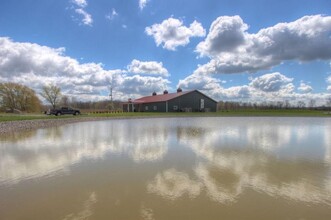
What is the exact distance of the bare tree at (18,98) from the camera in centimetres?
6406

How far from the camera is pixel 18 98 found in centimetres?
6600

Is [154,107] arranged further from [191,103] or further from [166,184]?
[166,184]

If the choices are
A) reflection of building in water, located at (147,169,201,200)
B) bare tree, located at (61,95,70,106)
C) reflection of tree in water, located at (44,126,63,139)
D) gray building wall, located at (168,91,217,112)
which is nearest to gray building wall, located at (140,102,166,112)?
gray building wall, located at (168,91,217,112)

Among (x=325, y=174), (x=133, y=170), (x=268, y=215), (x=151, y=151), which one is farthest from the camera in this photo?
(x=151, y=151)

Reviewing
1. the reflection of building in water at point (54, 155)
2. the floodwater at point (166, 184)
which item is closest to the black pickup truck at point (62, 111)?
the reflection of building in water at point (54, 155)

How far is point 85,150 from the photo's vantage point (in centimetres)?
1191

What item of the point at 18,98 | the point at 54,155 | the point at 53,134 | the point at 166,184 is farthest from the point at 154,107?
the point at 166,184

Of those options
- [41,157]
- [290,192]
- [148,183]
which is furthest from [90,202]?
[41,157]

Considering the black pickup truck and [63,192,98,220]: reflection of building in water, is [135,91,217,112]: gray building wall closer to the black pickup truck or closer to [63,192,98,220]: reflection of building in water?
the black pickup truck

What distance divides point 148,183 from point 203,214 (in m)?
2.22

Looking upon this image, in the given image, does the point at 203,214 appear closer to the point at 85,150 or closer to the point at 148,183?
the point at 148,183

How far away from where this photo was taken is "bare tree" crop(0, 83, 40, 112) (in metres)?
64.1

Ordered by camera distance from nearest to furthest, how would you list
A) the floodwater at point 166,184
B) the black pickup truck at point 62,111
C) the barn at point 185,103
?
the floodwater at point 166,184
the black pickup truck at point 62,111
the barn at point 185,103

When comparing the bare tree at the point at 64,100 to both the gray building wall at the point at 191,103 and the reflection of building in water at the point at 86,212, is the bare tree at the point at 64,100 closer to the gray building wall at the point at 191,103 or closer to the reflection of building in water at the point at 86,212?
the gray building wall at the point at 191,103
